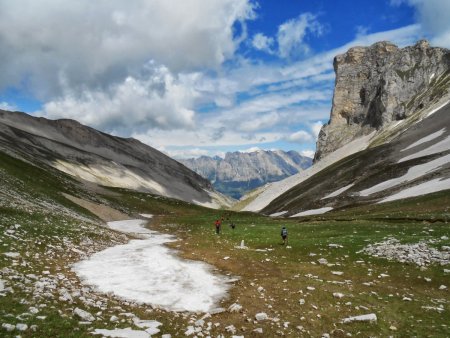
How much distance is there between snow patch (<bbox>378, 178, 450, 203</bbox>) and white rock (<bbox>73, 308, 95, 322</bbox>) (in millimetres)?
60755

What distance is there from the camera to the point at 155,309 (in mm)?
17391

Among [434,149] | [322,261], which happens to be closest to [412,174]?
[434,149]

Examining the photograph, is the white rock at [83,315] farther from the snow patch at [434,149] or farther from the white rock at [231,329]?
the snow patch at [434,149]

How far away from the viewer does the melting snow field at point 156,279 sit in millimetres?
19203

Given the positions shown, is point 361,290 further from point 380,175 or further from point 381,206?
point 380,175

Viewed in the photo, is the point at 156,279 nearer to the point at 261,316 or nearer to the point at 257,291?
the point at 257,291

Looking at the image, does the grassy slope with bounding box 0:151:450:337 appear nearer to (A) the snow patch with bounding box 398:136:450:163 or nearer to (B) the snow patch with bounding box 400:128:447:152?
(A) the snow patch with bounding box 398:136:450:163

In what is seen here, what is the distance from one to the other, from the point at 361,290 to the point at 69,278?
649 inches

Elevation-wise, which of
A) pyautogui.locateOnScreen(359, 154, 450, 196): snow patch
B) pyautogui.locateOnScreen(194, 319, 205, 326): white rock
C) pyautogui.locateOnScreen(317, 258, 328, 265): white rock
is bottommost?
pyautogui.locateOnScreen(194, 319, 205, 326): white rock

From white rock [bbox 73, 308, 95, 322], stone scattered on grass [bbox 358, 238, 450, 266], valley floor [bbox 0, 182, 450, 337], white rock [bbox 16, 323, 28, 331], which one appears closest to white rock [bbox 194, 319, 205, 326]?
valley floor [bbox 0, 182, 450, 337]

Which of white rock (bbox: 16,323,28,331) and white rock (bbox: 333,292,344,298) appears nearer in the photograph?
white rock (bbox: 16,323,28,331)

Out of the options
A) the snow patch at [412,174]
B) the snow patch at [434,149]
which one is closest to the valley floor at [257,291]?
the snow patch at [412,174]

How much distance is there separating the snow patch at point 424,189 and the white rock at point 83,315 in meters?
60.8

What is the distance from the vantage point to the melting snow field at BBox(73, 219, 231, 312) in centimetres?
1920
